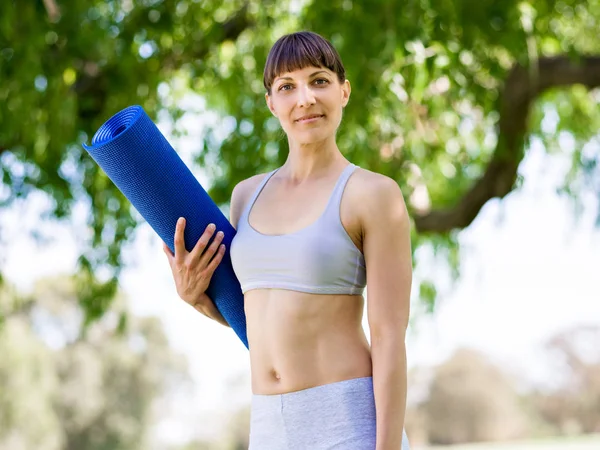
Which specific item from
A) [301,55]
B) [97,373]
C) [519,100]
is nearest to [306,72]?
[301,55]

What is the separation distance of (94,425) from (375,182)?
21024 mm

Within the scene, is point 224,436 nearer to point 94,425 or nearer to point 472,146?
point 94,425

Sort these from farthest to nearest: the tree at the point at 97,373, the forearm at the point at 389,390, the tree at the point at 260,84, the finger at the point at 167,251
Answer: the tree at the point at 97,373, the tree at the point at 260,84, the finger at the point at 167,251, the forearm at the point at 389,390

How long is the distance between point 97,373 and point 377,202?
20.5 m

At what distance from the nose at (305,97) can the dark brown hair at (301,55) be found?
0.04 m

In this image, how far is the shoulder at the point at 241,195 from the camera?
6.27 feet

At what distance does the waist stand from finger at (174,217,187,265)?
283mm

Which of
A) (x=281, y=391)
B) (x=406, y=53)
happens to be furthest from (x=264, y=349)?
(x=406, y=53)

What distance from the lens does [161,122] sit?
631 centimetres

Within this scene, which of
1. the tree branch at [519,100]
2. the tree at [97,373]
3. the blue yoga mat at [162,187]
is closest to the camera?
the blue yoga mat at [162,187]

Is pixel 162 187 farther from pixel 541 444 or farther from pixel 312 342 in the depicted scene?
pixel 541 444

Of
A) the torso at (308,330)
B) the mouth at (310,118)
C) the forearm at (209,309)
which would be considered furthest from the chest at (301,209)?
the forearm at (209,309)

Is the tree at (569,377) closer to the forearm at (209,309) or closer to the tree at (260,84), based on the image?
the tree at (260,84)

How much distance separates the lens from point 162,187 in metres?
1.88
